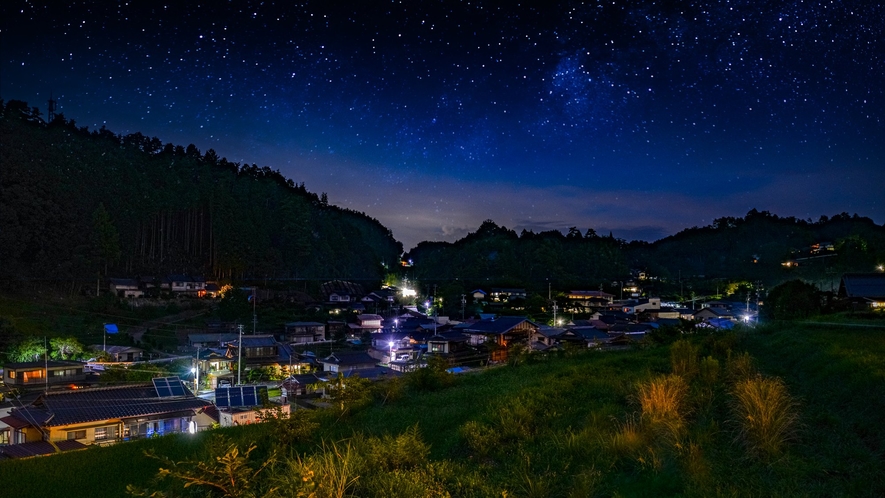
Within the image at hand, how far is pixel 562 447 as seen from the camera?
4.67 metres

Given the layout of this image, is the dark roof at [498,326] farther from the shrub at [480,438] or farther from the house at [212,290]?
the house at [212,290]

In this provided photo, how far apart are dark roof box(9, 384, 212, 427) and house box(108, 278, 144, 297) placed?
104 feet

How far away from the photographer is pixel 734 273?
64.0m

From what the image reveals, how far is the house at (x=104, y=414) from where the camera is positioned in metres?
12.8

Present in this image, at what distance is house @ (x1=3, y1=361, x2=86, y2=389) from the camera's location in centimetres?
2028

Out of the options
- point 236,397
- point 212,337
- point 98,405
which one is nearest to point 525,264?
point 212,337

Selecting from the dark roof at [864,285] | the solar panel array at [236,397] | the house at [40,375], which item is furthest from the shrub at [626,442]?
the house at [40,375]

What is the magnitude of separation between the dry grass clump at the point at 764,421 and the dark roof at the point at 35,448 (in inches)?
498

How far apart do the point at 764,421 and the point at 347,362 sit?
22.6m

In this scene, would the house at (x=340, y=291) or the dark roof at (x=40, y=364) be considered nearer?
the dark roof at (x=40, y=364)

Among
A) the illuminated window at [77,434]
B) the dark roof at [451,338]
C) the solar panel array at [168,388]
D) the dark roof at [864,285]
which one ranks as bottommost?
the dark roof at [451,338]

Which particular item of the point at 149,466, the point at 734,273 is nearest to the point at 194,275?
the point at 149,466

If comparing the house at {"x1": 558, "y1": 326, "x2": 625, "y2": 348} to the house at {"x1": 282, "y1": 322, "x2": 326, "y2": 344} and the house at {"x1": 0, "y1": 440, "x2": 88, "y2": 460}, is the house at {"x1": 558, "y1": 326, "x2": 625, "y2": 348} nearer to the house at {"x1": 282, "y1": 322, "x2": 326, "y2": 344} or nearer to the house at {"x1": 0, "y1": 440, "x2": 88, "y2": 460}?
the house at {"x1": 282, "y1": 322, "x2": 326, "y2": 344}

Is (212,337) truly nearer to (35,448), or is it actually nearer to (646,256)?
(35,448)
